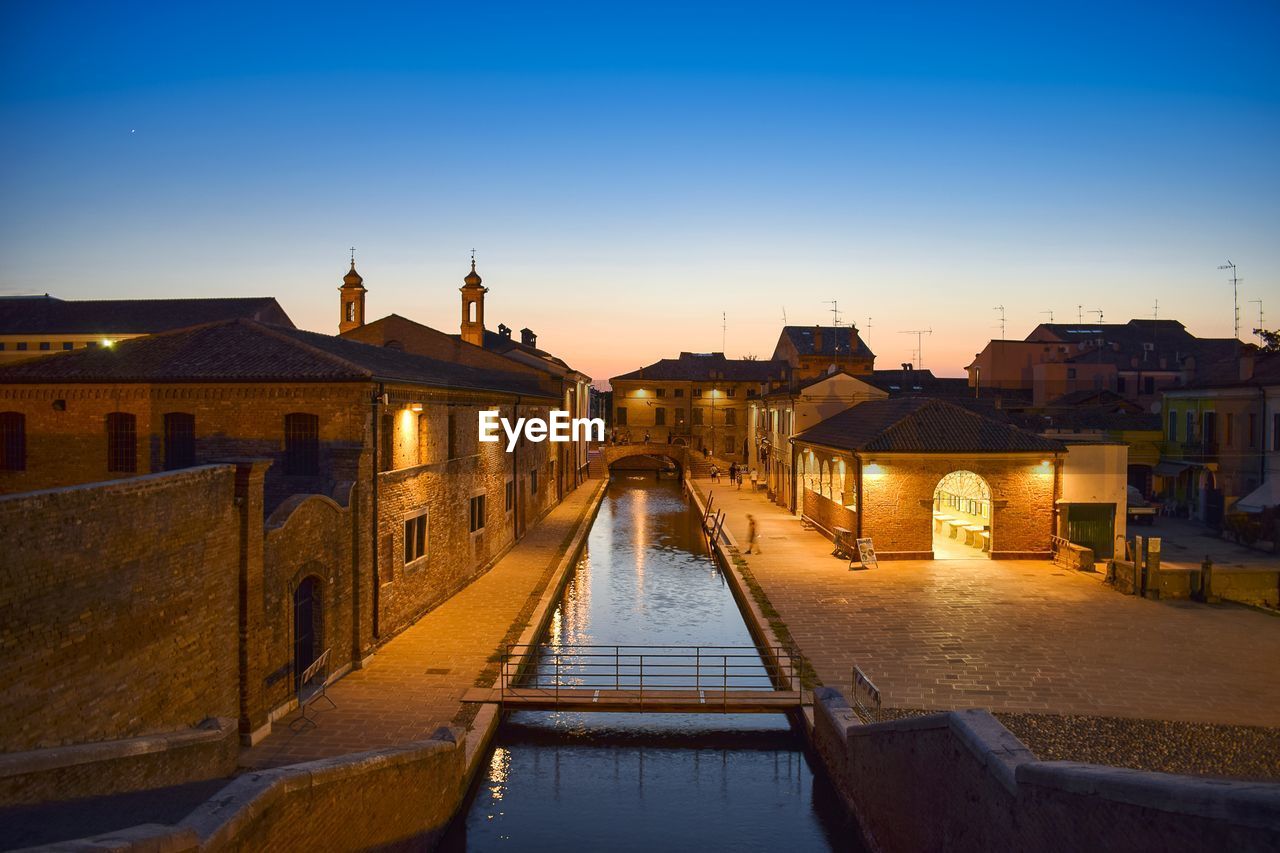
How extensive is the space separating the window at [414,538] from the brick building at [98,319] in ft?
124

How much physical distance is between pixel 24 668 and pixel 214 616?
3391mm

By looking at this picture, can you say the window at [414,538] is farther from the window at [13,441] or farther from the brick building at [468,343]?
the brick building at [468,343]

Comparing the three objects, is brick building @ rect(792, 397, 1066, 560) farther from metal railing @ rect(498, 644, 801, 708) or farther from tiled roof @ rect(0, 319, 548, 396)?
tiled roof @ rect(0, 319, 548, 396)

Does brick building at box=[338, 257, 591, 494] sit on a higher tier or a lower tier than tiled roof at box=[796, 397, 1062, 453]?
higher

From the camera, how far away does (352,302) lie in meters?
37.1

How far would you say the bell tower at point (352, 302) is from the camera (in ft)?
119

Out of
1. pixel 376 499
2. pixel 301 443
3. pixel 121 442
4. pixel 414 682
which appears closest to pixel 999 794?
pixel 414 682

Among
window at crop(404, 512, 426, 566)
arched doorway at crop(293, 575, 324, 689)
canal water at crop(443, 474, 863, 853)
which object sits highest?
window at crop(404, 512, 426, 566)

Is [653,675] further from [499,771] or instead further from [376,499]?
[376,499]

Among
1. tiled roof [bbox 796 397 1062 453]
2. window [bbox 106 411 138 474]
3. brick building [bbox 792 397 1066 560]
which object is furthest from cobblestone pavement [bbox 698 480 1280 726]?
window [bbox 106 411 138 474]

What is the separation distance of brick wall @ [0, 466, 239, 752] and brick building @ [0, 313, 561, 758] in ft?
0.08

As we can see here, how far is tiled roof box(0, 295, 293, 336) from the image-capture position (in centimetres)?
5194

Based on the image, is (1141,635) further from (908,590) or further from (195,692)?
(195,692)

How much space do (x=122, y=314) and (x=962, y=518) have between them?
4970 cm
